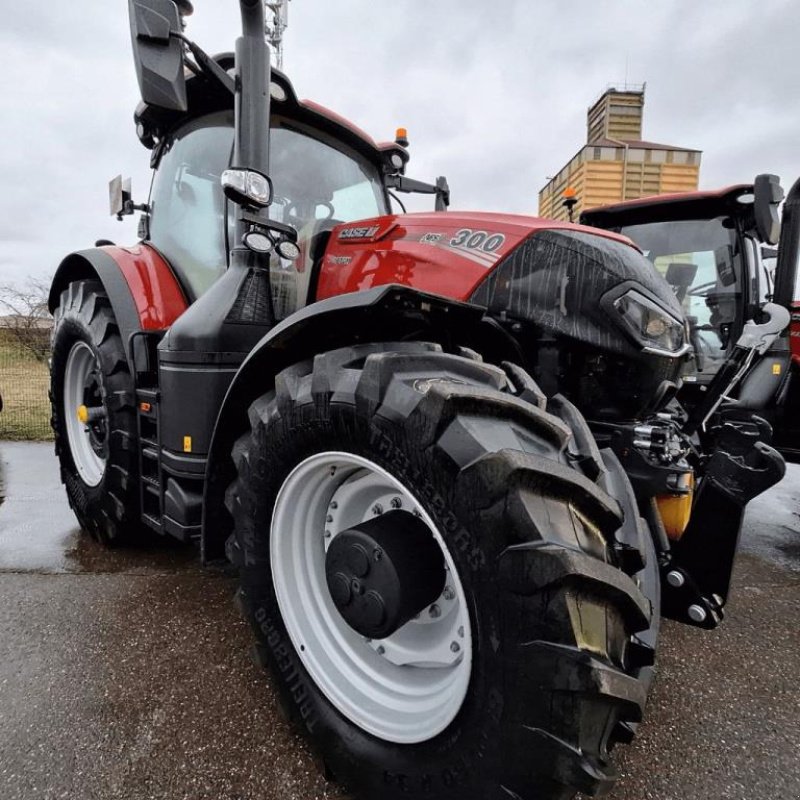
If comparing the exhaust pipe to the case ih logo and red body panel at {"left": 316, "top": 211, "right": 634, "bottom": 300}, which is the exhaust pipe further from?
the case ih logo

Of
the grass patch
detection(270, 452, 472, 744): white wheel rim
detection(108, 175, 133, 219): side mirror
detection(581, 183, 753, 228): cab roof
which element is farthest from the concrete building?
the grass patch

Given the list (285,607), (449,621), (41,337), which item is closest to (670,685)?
(449,621)

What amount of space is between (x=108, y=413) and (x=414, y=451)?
2.02 metres

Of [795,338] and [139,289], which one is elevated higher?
→ [139,289]

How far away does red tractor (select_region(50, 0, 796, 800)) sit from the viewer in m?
1.09

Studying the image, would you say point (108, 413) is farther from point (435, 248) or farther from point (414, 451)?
point (414, 451)

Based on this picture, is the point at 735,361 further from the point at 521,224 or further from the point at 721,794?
the point at 721,794

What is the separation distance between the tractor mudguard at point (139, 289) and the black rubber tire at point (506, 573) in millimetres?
1521

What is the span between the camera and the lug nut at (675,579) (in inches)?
63.5

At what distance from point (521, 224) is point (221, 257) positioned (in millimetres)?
1371

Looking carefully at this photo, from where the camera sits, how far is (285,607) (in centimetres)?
167

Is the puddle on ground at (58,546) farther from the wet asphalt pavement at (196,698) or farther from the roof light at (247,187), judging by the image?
the roof light at (247,187)

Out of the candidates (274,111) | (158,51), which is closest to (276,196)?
(274,111)

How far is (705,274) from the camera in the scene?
14.9 ft
